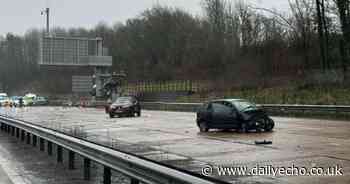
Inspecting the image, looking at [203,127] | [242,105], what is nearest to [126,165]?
[242,105]

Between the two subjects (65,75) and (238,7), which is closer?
(238,7)

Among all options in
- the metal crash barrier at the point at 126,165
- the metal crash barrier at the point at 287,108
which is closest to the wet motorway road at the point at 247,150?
the metal crash barrier at the point at 126,165

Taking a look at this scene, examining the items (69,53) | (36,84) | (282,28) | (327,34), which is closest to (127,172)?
(327,34)

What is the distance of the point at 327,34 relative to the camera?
54.8m

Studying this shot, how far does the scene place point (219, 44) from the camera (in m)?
84.4

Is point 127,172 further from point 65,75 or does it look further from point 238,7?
point 65,75

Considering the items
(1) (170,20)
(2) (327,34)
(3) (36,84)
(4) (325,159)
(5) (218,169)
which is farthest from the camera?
(3) (36,84)

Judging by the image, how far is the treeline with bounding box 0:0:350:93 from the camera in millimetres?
55031

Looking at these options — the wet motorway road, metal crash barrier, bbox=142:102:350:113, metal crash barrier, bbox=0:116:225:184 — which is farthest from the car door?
metal crash barrier, bbox=142:102:350:113

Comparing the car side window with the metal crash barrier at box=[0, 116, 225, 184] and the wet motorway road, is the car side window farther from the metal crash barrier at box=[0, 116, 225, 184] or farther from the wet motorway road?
the metal crash barrier at box=[0, 116, 225, 184]

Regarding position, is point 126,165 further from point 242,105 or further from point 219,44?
point 219,44

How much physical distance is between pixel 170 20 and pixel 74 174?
100980 millimetres

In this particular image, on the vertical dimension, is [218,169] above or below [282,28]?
below

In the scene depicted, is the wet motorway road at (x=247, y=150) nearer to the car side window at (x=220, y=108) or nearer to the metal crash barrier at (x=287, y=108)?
the car side window at (x=220, y=108)
